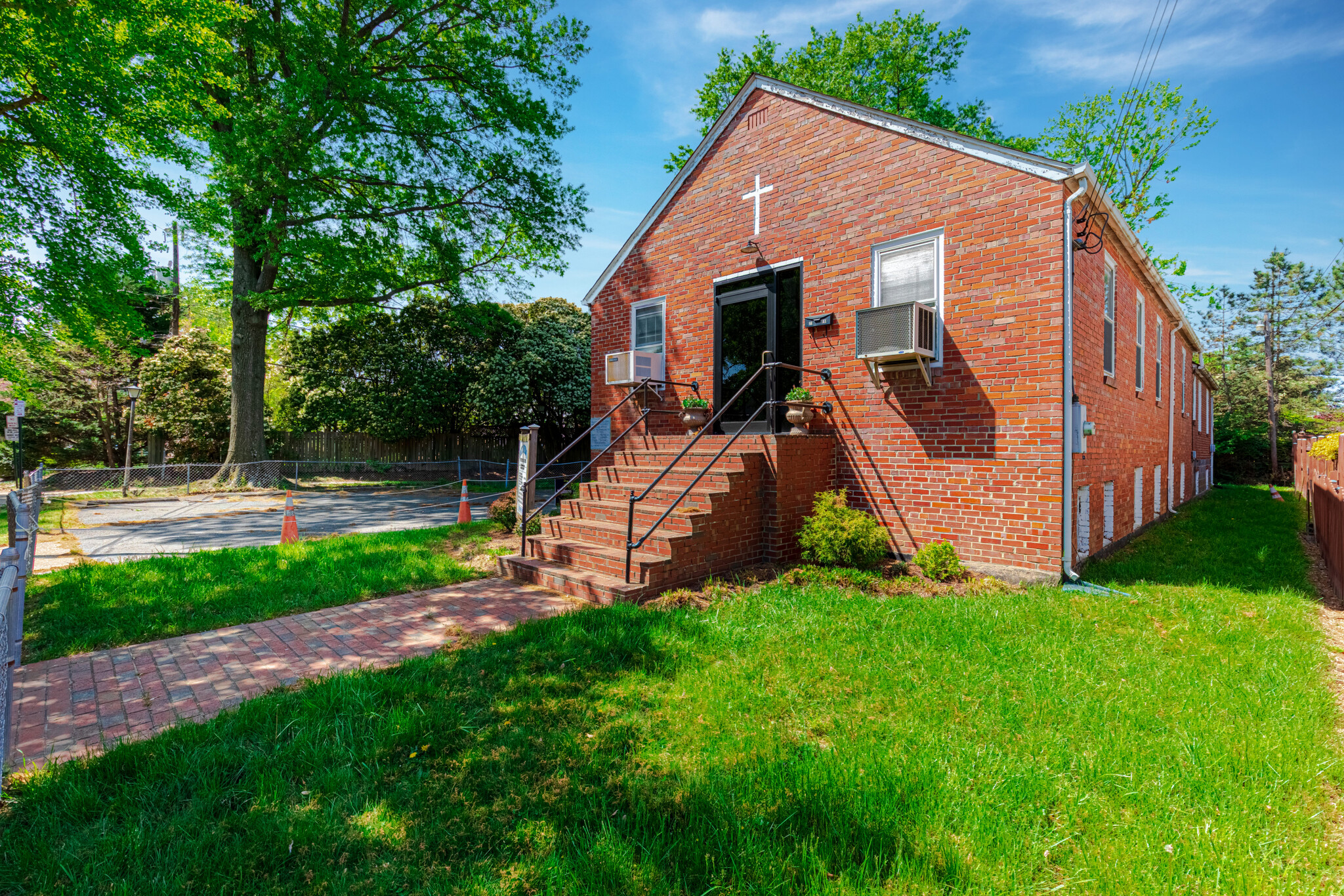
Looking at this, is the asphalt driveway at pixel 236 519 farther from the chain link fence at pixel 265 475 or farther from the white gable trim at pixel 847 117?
the white gable trim at pixel 847 117

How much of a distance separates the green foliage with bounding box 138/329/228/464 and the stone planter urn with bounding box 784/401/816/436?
21.9 metres

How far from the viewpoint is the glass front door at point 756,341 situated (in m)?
8.27

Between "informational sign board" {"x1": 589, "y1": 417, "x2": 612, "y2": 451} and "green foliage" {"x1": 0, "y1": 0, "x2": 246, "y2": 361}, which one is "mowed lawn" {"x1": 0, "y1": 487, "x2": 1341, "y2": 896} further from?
"green foliage" {"x1": 0, "y1": 0, "x2": 246, "y2": 361}

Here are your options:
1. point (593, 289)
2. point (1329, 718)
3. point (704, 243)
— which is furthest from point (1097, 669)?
point (593, 289)

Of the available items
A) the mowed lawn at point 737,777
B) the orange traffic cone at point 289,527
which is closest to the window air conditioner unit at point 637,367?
the orange traffic cone at point 289,527

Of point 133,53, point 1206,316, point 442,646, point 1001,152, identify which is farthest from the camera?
point 1206,316

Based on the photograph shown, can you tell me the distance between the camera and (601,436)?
419 inches

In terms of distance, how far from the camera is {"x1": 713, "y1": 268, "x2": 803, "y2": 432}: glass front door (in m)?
8.27

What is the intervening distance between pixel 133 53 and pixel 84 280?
4.92 m

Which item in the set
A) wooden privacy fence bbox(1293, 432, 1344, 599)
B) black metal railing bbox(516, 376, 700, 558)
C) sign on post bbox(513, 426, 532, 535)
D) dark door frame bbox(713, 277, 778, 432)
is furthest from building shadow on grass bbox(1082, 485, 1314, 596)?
sign on post bbox(513, 426, 532, 535)

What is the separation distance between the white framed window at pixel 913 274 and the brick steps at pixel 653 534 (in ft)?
8.62

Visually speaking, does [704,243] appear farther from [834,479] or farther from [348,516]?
[348,516]

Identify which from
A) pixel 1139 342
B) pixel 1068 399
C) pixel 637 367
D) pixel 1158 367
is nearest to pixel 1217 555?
pixel 1139 342

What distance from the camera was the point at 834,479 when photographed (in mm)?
7676
